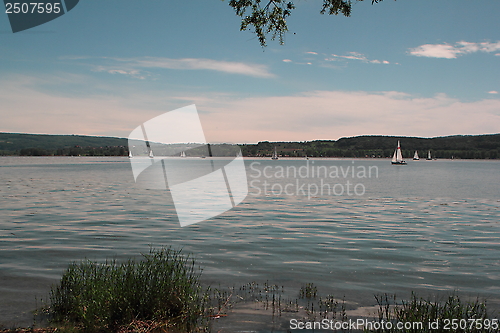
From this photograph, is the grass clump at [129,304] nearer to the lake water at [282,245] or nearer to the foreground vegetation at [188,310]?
the foreground vegetation at [188,310]

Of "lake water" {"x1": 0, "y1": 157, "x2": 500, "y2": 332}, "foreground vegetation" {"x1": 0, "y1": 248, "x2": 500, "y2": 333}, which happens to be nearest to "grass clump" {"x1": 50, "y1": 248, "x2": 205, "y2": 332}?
"foreground vegetation" {"x1": 0, "y1": 248, "x2": 500, "y2": 333}

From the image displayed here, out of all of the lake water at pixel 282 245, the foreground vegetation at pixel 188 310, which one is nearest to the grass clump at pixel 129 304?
the foreground vegetation at pixel 188 310

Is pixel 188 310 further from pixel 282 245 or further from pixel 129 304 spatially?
pixel 282 245

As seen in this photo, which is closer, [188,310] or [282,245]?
[188,310]

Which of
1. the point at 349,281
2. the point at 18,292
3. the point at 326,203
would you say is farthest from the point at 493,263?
the point at 326,203

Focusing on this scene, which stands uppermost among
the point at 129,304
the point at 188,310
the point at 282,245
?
the point at 129,304

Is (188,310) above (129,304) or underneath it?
underneath

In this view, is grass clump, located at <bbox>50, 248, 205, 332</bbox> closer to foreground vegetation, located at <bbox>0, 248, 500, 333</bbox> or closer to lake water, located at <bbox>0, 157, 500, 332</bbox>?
foreground vegetation, located at <bbox>0, 248, 500, 333</bbox>

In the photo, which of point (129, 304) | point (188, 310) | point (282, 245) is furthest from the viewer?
point (282, 245)

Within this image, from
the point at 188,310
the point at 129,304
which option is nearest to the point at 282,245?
the point at 188,310

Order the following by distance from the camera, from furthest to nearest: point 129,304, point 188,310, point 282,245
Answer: point 282,245 → point 188,310 → point 129,304

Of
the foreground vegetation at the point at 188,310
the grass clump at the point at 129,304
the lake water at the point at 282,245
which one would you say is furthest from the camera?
the lake water at the point at 282,245

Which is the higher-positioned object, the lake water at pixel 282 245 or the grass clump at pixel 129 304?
the grass clump at pixel 129 304

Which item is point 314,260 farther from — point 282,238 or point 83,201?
point 83,201
